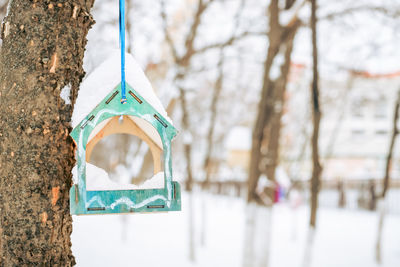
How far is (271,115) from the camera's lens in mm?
6613

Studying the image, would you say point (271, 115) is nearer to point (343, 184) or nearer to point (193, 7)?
point (193, 7)

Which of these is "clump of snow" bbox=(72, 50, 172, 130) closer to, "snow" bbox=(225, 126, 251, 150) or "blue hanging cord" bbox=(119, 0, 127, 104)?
"blue hanging cord" bbox=(119, 0, 127, 104)

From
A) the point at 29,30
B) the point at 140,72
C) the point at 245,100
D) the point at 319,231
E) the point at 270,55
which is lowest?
the point at 319,231

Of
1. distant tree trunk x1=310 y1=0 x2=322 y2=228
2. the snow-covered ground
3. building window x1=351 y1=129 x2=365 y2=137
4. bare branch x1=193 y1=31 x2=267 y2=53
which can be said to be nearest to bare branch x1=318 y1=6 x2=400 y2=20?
bare branch x1=193 y1=31 x2=267 y2=53

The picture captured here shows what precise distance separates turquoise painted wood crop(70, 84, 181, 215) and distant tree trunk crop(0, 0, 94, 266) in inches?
2.7

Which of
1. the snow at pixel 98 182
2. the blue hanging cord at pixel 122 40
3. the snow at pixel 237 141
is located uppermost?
the snow at pixel 237 141

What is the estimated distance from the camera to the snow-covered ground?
7.86m

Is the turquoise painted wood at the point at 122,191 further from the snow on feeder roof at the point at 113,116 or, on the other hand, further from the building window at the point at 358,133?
the building window at the point at 358,133

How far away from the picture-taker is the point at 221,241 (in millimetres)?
10930

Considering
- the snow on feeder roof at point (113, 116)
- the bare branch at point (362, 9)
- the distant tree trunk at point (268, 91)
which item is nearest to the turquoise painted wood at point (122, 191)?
the snow on feeder roof at point (113, 116)

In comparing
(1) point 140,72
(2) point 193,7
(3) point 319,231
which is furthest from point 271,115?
(3) point 319,231

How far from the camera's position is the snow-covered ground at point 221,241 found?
7.86 meters

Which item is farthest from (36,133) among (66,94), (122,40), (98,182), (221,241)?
(221,241)

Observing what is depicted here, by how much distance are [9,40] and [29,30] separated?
10 cm
